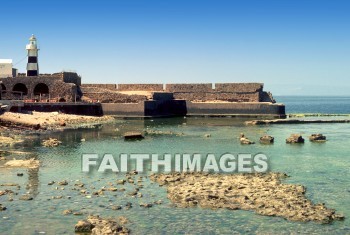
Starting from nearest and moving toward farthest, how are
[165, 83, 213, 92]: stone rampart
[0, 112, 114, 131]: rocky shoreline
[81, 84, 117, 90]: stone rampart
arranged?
[0, 112, 114, 131]: rocky shoreline, [165, 83, 213, 92]: stone rampart, [81, 84, 117, 90]: stone rampart

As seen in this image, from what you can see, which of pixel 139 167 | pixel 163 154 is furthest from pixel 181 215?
pixel 163 154

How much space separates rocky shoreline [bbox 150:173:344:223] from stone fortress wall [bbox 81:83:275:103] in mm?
40289

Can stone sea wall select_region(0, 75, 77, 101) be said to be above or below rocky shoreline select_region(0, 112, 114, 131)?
above

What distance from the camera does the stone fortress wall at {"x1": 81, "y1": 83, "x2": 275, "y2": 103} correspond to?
190 ft

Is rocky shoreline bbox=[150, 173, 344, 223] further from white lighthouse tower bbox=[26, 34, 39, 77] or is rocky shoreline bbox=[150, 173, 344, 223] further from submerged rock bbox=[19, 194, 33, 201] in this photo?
white lighthouse tower bbox=[26, 34, 39, 77]

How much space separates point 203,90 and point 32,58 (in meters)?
23.0

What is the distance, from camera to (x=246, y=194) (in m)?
14.7

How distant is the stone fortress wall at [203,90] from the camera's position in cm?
5784

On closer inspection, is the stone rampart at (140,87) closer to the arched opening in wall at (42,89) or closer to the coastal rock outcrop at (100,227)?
the arched opening in wall at (42,89)

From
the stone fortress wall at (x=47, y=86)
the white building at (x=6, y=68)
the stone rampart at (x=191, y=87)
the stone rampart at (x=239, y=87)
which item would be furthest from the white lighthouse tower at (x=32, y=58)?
the stone rampart at (x=239, y=87)

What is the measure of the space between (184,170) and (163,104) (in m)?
36.0

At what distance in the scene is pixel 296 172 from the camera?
18938 mm

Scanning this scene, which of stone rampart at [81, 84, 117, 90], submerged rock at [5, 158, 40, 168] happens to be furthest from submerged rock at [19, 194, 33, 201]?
stone rampart at [81, 84, 117, 90]

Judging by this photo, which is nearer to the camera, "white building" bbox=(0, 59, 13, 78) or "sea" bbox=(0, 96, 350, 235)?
"sea" bbox=(0, 96, 350, 235)
